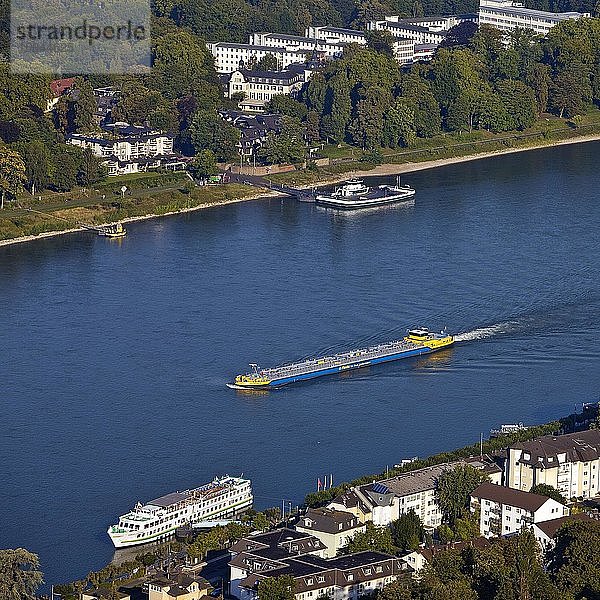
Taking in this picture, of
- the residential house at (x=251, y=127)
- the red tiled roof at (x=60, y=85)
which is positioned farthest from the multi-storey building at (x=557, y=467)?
the red tiled roof at (x=60, y=85)

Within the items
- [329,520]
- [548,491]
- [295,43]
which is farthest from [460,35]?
[329,520]

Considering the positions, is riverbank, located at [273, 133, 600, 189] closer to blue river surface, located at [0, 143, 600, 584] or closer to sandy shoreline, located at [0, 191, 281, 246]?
sandy shoreline, located at [0, 191, 281, 246]

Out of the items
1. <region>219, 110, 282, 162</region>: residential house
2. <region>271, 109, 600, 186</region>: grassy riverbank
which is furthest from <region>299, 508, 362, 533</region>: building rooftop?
<region>219, 110, 282, 162</region>: residential house

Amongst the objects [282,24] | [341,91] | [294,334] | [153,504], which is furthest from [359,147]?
[153,504]

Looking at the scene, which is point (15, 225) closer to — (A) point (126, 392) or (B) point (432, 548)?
(A) point (126, 392)

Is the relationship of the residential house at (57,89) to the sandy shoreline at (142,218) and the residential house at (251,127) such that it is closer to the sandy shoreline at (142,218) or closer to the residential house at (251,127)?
the residential house at (251,127)
